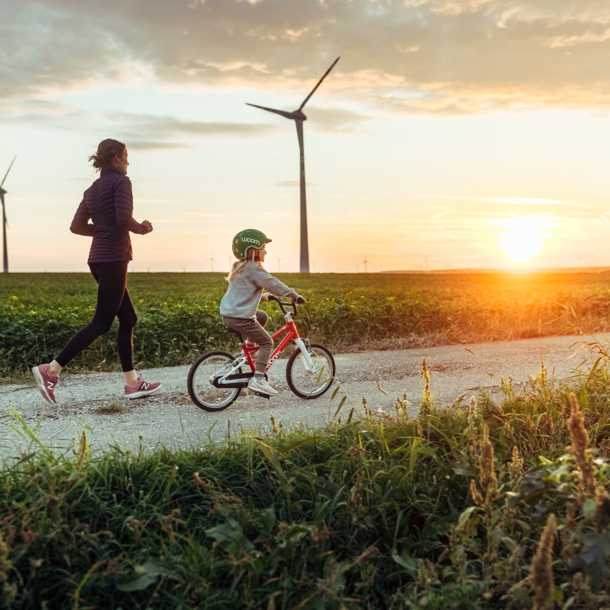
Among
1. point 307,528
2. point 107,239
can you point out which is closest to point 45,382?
point 107,239

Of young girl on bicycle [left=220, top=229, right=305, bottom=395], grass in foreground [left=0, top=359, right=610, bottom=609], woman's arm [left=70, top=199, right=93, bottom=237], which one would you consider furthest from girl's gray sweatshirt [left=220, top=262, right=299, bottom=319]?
grass in foreground [left=0, top=359, right=610, bottom=609]

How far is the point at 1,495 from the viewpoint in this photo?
124 inches

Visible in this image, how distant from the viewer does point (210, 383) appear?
19.6 ft

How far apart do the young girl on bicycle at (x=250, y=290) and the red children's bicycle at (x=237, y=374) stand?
0.10 m

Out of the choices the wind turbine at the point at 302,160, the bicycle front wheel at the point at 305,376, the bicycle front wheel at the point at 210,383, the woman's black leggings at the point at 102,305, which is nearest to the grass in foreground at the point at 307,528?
the bicycle front wheel at the point at 210,383

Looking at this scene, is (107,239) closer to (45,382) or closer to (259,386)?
(45,382)

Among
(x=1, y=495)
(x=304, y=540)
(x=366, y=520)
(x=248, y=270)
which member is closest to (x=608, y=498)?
(x=366, y=520)

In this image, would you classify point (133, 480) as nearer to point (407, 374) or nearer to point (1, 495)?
point (1, 495)

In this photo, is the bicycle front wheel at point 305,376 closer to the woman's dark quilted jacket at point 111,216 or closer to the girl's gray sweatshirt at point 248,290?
the girl's gray sweatshirt at point 248,290

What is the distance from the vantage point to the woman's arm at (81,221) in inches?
242

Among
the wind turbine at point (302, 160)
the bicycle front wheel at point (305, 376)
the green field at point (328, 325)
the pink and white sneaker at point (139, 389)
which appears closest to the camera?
the pink and white sneaker at point (139, 389)

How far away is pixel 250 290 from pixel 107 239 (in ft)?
4.33

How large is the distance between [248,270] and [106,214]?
1.33 metres

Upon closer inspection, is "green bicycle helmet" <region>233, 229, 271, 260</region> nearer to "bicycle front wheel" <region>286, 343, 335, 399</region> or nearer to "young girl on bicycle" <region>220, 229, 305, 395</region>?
"young girl on bicycle" <region>220, 229, 305, 395</region>
